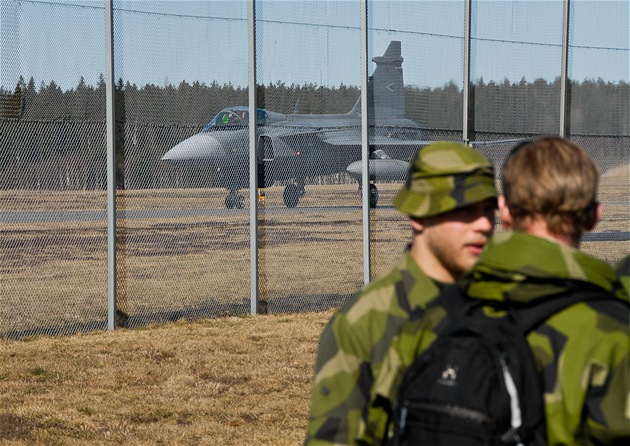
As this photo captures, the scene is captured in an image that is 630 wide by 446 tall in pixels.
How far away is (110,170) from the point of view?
10445 millimetres

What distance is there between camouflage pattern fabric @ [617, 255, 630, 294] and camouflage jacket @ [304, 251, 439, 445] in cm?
45

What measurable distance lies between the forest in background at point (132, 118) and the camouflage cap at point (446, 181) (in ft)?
27.0

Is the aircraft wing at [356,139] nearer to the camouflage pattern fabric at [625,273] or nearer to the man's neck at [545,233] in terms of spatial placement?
the camouflage pattern fabric at [625,273]

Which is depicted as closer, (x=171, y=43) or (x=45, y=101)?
(x=45, y=101)

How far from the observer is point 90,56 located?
10.4 meters

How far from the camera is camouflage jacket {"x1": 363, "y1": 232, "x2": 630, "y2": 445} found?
5.77 ft

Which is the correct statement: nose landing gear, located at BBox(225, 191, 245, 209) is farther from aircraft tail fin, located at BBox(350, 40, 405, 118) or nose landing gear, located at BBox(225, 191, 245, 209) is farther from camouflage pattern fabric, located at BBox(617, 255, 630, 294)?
camouflage pattern fabric, located at BBox(617, 255, 630, 294)

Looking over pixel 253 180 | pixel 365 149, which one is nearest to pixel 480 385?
pixel 253 180

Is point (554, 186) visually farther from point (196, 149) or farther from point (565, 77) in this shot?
point (565, 77)

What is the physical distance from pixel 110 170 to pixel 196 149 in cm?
113

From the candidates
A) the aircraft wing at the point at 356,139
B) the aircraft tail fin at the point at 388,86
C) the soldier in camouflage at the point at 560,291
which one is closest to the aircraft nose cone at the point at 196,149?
the aircraft wing at the point at 356,139

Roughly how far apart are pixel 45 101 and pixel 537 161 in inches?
352

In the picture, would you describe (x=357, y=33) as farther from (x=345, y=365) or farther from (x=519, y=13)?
(x=345, y=365)

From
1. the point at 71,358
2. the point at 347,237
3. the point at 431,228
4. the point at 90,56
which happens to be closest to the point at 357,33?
the point at 347,237
